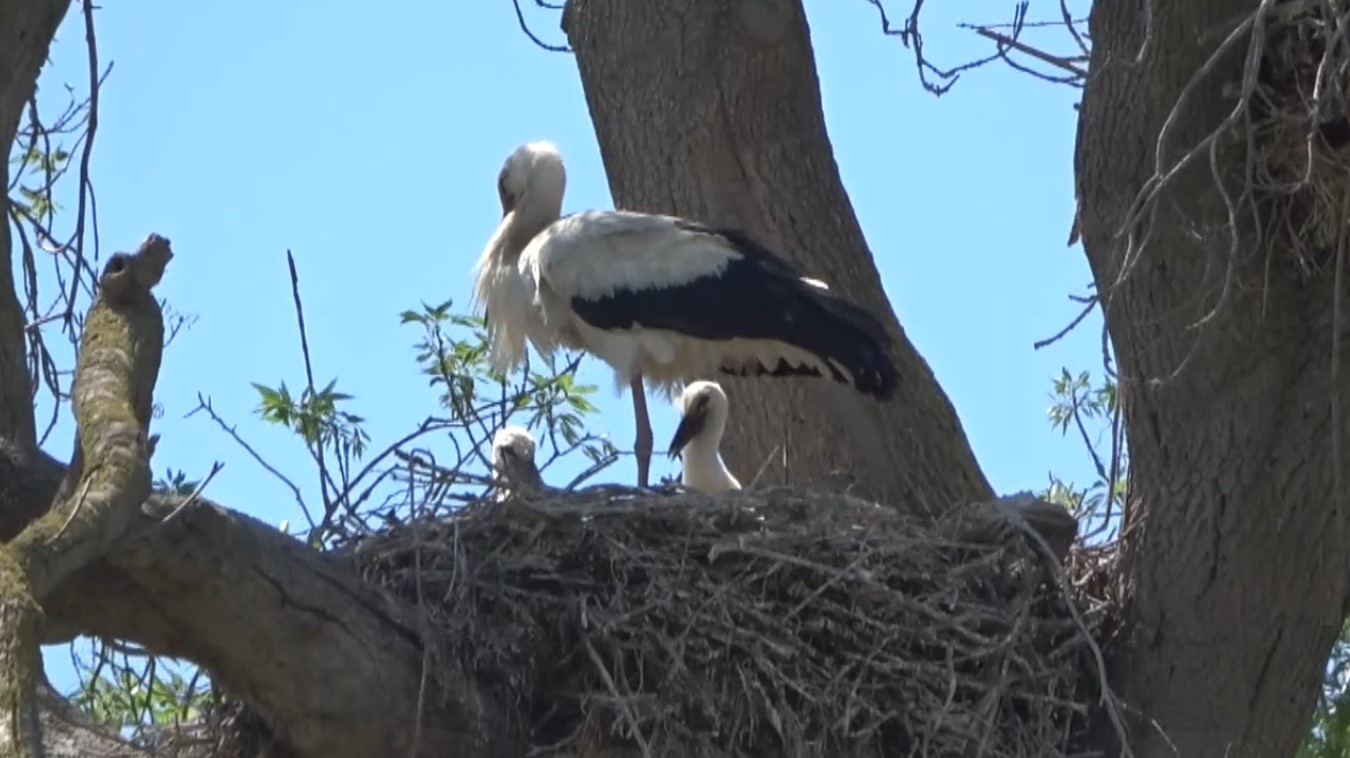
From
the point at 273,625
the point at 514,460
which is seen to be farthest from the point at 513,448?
the point at 273,625

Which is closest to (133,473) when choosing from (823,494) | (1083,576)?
(823,494)

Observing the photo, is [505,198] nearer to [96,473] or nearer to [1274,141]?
[1274,141]

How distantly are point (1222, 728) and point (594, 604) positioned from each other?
59.3 inches

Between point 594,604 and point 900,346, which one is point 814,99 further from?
point 594,604

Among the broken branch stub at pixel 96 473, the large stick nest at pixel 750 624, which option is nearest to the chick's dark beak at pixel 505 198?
the large stick nest at pixel 750 624

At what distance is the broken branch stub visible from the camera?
309 cm

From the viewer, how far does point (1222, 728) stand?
20.1ft

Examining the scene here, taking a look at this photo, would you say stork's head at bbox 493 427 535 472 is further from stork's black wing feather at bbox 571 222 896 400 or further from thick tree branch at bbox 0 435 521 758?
thick tree branch at bbox 0 435 521 758

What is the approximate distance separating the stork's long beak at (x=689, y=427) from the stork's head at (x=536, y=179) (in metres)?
1.62

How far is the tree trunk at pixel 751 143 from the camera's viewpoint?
313 inches

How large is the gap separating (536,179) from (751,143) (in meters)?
1.79

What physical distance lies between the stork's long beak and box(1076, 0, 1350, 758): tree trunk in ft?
6.57

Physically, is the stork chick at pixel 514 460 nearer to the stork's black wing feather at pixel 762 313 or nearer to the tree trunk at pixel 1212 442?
the stork's black wing feather at pixel 762 313

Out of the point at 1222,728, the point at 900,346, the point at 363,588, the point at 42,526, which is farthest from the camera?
the point at 900,346
